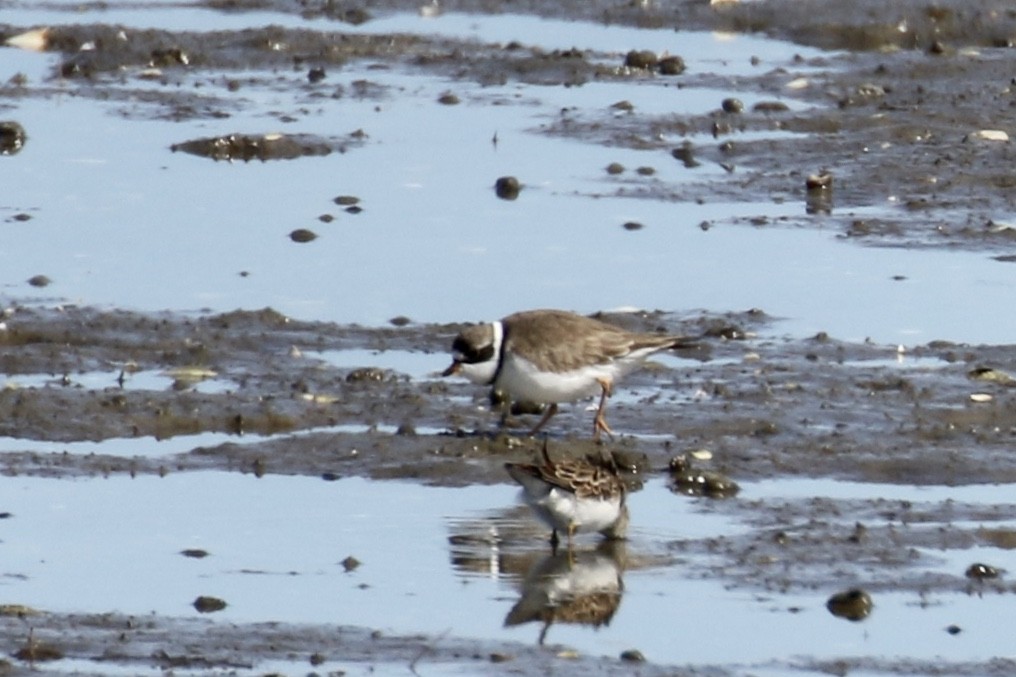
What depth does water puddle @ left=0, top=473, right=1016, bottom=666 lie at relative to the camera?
29.3 ft

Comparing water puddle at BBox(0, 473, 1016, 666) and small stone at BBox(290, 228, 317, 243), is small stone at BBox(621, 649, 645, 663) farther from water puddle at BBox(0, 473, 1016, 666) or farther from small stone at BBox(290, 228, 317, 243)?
small stone at BBox(290, 228, 317, 243)

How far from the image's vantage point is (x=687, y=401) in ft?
40.1

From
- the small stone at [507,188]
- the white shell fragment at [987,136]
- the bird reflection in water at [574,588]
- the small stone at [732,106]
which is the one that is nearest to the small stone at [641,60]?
the small stone at [732,106]

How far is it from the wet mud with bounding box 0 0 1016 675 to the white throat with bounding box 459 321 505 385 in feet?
0.83

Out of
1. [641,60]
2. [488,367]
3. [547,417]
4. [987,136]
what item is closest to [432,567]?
[488,367]

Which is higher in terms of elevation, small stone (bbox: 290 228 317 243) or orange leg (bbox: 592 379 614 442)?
orange leg (bbox: 592 379 614 442)

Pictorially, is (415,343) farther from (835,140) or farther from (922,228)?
(835,140)

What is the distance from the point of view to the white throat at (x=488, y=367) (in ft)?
38.0

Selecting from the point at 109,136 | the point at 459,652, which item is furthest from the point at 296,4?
the point at 459,652

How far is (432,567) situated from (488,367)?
1972 millimetres

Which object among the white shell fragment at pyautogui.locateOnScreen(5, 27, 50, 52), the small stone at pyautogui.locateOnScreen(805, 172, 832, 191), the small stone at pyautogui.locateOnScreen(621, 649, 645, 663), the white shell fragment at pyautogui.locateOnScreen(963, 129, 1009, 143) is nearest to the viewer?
the small stone at pyautogui.locateOnScreen(621, 649, 645, 663)

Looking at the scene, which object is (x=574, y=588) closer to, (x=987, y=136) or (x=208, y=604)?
(x=208, y=604)

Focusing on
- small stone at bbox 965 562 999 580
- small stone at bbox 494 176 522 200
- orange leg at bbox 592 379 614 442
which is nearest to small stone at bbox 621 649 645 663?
small stone at bbox 965 562 999 580

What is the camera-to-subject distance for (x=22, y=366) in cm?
1245
